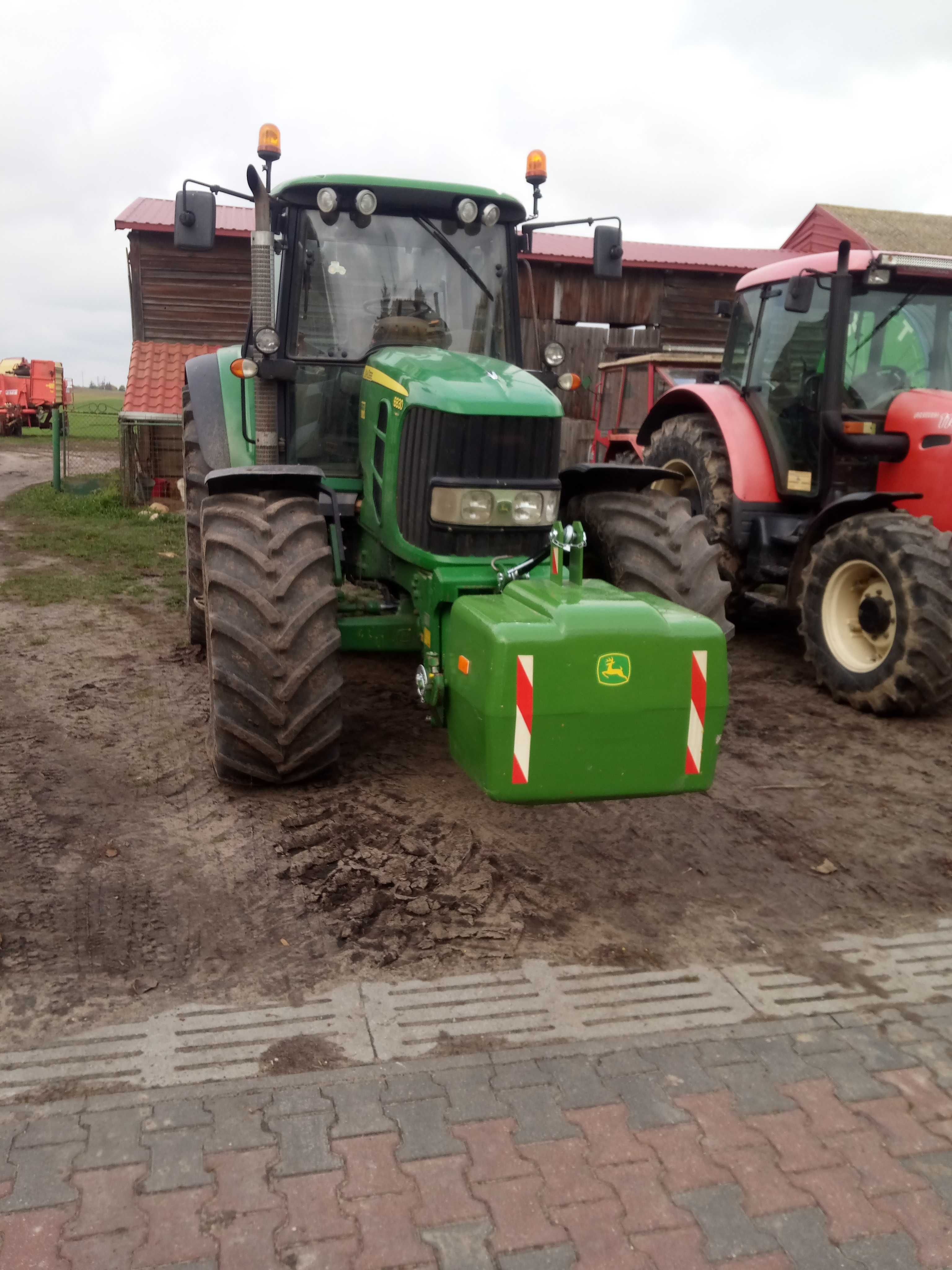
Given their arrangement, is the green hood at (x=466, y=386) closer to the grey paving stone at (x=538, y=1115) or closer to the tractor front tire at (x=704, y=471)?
the tractor front tire at (x=704, y=471)

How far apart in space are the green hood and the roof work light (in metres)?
1.06

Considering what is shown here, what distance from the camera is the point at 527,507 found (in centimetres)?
466

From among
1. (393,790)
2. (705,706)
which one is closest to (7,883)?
(393,790)

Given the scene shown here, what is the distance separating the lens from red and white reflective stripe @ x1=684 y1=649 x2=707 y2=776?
371 centimetres

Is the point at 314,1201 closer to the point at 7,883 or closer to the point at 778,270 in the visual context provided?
the point at 7,883

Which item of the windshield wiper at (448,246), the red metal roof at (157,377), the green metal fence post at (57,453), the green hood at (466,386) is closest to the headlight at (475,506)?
the green hood at (466,386)

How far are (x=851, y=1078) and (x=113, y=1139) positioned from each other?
1.91m

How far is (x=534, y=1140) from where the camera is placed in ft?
8.79

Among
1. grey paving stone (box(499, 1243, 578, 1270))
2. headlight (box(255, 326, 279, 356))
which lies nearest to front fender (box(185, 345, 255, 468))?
headlight (box(255, 326, 279, 356))

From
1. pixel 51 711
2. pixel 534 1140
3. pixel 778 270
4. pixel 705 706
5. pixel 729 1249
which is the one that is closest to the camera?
pixel 729 1249

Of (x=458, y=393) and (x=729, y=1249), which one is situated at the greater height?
(x=458, y=393)

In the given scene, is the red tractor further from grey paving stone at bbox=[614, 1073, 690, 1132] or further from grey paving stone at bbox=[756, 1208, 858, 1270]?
grey paving stone at bbox=[756, 1208, 858, 1270]

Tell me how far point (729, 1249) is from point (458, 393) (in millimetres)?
3228

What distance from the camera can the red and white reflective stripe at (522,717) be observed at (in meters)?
3.55
